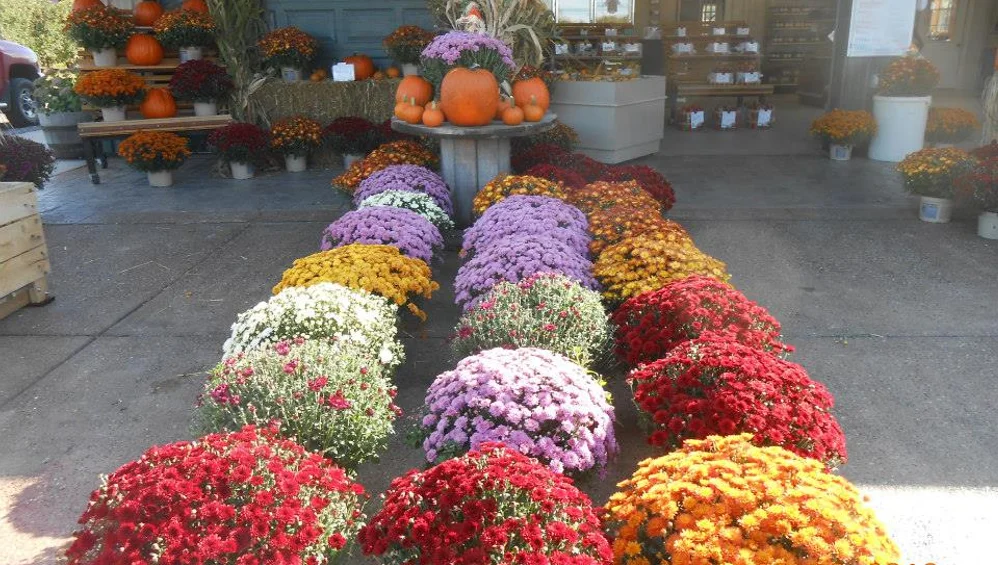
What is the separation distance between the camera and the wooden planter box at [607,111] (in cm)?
841

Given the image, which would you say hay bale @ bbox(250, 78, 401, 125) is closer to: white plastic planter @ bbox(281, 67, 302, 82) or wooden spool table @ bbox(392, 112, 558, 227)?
white plastic planter @ bbox(281, 67, 302, 82)

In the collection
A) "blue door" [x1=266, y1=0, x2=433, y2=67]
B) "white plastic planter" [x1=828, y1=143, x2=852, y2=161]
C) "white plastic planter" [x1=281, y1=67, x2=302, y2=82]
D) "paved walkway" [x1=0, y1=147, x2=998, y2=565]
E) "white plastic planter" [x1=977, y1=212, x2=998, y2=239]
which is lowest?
"paved walkway" [x1=0, y1=147, x2=998, y2=565]

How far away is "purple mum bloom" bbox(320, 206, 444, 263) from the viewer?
446 centimetres

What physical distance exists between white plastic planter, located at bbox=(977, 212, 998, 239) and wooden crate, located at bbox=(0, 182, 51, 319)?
6.67 m

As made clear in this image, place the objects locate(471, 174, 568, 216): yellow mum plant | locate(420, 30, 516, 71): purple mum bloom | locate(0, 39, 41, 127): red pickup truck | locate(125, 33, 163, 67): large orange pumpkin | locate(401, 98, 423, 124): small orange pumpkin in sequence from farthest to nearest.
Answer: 1. locate(0, 39, 41, 127): red pickup truck
2. locate(125, 33, 163, 67): large orange pumpkin
3. locate(401, 98, 423, 124): small orange pumpkin
4. locate(420, 30, 516, 71): purple mum bloom
5. locate(471, 174, 568, 216): yellow mum plant

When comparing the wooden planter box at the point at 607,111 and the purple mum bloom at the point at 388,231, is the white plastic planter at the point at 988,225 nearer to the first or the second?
the wooden planter box at the point at 607,111

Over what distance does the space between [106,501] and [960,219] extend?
258 inches

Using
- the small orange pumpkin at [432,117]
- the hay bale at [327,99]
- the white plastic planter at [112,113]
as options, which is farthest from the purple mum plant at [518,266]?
the white plastic planter at [112,113]

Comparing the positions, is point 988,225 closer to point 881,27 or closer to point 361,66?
point 881,27

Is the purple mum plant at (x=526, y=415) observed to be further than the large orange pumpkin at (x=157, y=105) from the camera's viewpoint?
No

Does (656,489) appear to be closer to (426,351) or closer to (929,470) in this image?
(929,470)

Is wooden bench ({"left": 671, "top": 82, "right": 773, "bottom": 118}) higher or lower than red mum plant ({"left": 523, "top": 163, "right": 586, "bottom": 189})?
higher

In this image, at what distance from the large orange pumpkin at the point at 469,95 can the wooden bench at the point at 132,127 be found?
3.99 metres

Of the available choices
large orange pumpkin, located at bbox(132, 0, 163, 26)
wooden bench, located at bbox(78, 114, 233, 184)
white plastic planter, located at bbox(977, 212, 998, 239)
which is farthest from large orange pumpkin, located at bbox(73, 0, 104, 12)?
white plastic planter, located at bbox(977, 212, 998, 239)
